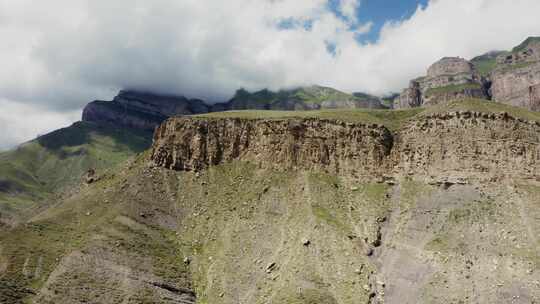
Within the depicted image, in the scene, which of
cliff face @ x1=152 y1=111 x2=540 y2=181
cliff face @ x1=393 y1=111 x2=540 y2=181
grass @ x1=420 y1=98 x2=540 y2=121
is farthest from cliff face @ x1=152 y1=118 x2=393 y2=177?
grass @ x1=420 y1=98 x2=540 y2=121

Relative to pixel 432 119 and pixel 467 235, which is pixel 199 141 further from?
pixel 467 235

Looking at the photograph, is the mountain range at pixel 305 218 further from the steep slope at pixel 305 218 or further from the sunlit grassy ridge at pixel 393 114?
the sunlit grassy ridge at pixel 393 114

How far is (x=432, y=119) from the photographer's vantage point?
106188 mm

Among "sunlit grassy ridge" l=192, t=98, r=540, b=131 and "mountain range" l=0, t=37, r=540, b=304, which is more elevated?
"sunlit grassy ridge" l=192, t=98, r=540, b=131

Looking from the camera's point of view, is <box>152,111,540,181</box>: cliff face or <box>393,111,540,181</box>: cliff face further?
<box>152,111,540,181</box>: cliff face

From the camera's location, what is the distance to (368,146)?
109 meters

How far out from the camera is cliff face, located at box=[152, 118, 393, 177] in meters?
109

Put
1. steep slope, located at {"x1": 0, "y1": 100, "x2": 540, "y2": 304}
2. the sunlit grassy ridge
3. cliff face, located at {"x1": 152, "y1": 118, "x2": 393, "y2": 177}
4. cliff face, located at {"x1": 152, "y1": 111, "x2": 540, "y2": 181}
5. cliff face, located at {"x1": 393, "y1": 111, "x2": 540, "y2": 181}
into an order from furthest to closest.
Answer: cliff face, located at {"x1": 152, "y1": 118, "x2": 393, "y2": 177} → the sunlit grassy ridge → cliff face, located at {"x1": 152, "y1": 111, "x2": 540, "y2": 181} → cliff face, located at {"x1": 393, "y1": 111, "x2": 540, "y2": 181} → steep slope, located at {"x1": 0, "y1": 100, "x2": 540, "y2": 304}

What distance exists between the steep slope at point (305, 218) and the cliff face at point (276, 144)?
28 cm

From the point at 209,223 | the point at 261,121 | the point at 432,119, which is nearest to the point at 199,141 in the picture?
the point at 261,121

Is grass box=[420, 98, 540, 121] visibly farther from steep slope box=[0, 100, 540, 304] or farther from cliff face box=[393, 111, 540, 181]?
cliff face box=[393, 111, 540, 181]

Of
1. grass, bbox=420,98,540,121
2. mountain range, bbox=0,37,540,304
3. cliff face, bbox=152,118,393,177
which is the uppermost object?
grass, bbox=420,98,540,121

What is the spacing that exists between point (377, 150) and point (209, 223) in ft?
135

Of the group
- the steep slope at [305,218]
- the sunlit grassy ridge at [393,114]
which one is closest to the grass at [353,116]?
the sunlit grassy ridge at [393,114]
